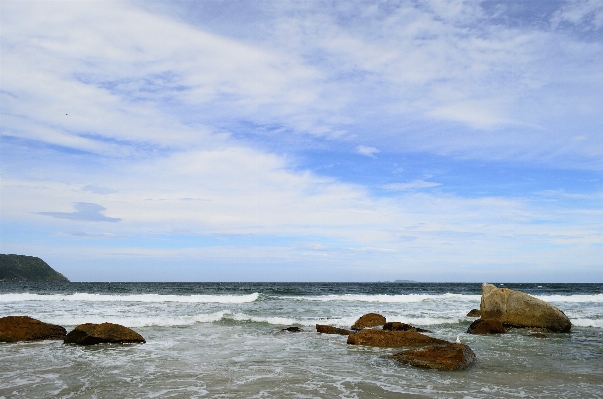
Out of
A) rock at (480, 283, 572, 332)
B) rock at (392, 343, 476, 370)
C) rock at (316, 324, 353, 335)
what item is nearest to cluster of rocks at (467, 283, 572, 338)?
rock at (480, 283, 572, 332)

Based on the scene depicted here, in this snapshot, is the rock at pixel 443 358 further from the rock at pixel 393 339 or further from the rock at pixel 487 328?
the rock at pixel 487 328

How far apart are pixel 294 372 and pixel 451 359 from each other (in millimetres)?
3214

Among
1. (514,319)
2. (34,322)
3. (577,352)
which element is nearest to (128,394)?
(34,322)

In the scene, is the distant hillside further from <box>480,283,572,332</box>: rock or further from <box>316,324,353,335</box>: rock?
<box>480,283,572,332</box>: rock

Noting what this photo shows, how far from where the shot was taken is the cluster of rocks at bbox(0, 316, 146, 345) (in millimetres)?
12224

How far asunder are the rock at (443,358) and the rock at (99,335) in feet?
25.6

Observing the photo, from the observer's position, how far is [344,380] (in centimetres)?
812

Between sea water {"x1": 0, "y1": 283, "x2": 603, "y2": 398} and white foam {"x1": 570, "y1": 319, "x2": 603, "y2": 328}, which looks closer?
sea water {"x1": 0, "y1": 283, "x2": 603, "y2": 398}

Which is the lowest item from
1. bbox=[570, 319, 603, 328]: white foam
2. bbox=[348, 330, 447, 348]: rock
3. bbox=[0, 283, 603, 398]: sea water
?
bbox=[570, 319, 603, 328]: white foam

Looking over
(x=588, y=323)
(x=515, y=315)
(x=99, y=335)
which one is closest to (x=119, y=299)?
(x=99, y=335)

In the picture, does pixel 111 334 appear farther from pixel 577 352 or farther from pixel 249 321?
pixel 577 352

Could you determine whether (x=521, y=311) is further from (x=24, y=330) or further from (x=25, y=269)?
(x=25, y=269)

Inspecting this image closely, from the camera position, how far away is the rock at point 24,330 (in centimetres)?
1264

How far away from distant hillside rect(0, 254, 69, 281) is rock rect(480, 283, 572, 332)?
124m
